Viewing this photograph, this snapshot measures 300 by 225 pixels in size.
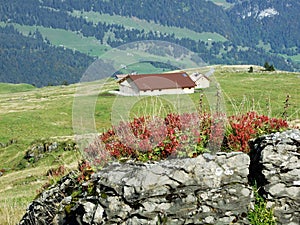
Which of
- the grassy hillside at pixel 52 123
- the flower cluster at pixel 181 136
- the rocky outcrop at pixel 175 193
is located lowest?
the grassy hillside at pixel 52 123

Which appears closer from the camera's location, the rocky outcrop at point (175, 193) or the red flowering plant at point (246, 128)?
the rocky outcrop at point (175, 193)

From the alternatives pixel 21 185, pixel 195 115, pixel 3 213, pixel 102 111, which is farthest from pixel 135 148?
pixel 102 111

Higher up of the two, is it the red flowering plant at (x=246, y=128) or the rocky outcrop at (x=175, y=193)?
the red flowering plant at (x=246, y=128)

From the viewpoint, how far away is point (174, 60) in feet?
36.6

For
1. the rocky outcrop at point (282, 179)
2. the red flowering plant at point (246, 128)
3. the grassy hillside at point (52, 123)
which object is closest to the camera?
the rocky outcrop at point (282, 179)

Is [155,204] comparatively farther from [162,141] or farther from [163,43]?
[163,43]

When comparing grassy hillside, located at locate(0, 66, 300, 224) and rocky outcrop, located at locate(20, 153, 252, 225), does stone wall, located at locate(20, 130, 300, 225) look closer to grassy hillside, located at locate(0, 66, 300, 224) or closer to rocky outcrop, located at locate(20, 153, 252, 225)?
rocky outcrop, located at locate(20, 153, 252, 225)

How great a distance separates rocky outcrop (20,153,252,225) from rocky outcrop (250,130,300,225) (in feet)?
1.24

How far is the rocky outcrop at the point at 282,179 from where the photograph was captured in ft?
27.7

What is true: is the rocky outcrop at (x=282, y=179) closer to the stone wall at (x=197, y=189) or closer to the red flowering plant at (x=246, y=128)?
the stone wall at (x=197, y=189)

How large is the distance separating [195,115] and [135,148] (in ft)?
4.96

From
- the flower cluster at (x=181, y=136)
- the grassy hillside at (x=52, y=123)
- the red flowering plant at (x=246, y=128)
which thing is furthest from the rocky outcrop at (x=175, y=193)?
the grassy hillside at (x=52, y=123)

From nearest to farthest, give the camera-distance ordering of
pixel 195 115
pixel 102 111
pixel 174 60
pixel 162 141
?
1. pixel 162 141
2. pixel 195 115
3. pixel 174 60
4. pixel 102 111

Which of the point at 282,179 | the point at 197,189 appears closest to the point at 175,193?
the point at 197,189
